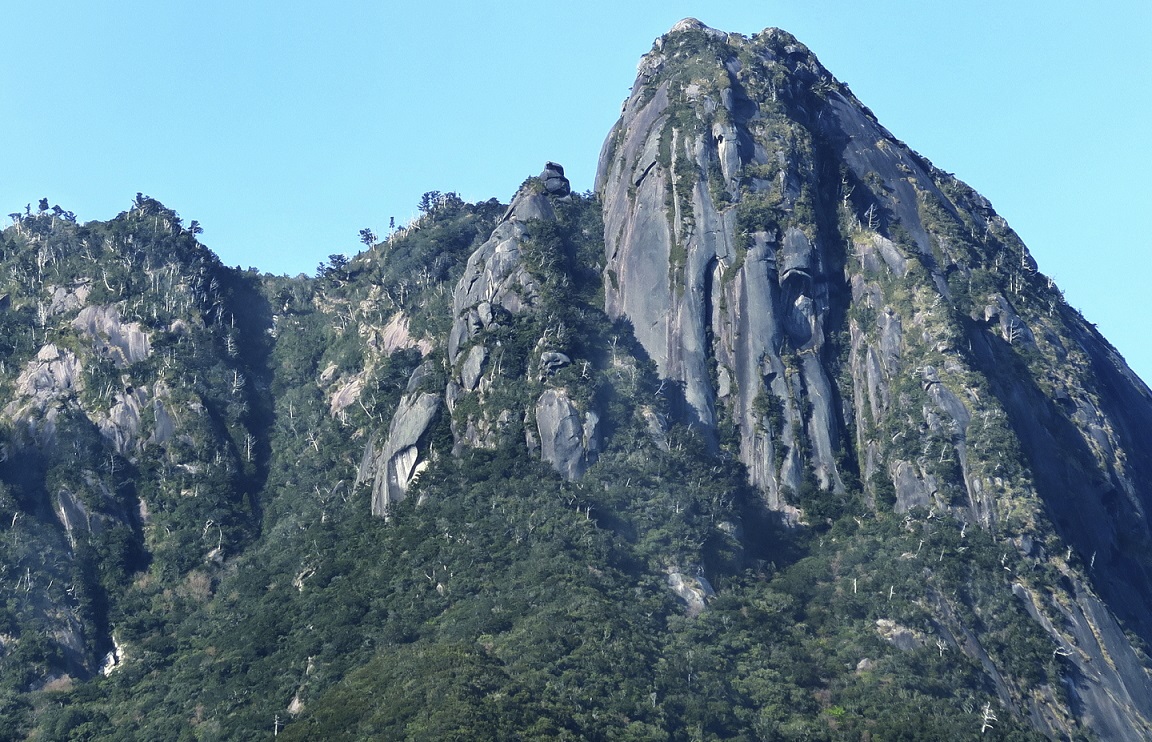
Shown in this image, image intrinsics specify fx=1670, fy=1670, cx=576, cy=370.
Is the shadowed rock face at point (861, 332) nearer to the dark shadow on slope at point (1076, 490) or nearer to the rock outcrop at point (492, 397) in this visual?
the dark shadow on slope at point (1076, 490)

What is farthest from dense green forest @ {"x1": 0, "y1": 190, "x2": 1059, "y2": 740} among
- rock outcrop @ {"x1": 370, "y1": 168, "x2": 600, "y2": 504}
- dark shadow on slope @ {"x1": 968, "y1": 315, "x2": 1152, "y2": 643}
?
dark shadow on slope @ {"x1": 968, "y1": 315, "x2": 1152, "y2": 643}

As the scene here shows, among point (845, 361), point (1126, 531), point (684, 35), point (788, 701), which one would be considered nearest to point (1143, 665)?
point (1126, 531)

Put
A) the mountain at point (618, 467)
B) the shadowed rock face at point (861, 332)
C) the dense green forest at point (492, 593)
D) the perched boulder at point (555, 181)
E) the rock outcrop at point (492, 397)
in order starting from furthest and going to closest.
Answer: the perched boulder at point (555, 181) < the rock outcrop at point (492, 397) < the shadowed rock face at point (861, 332) < the mountain at point (618, 467) < the dense green forest at point (492, 593)

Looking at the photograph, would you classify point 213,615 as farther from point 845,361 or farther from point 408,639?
point 845,361

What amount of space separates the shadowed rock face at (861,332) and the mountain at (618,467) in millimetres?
382

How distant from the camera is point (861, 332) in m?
148

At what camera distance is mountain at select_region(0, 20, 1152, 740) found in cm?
11512

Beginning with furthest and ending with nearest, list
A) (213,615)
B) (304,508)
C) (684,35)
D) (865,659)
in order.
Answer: (684,35), (304,508), (213,615), (865,659)

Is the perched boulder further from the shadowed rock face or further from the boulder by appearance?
the boulder

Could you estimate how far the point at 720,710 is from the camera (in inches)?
4299

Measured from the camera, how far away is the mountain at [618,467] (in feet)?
378

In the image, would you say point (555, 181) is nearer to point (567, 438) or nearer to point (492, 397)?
point (492, 397)

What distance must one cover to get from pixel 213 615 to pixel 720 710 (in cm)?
4608

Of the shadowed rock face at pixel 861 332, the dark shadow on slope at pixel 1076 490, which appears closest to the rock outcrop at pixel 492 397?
the shadowed rock face at pixel 861 332
